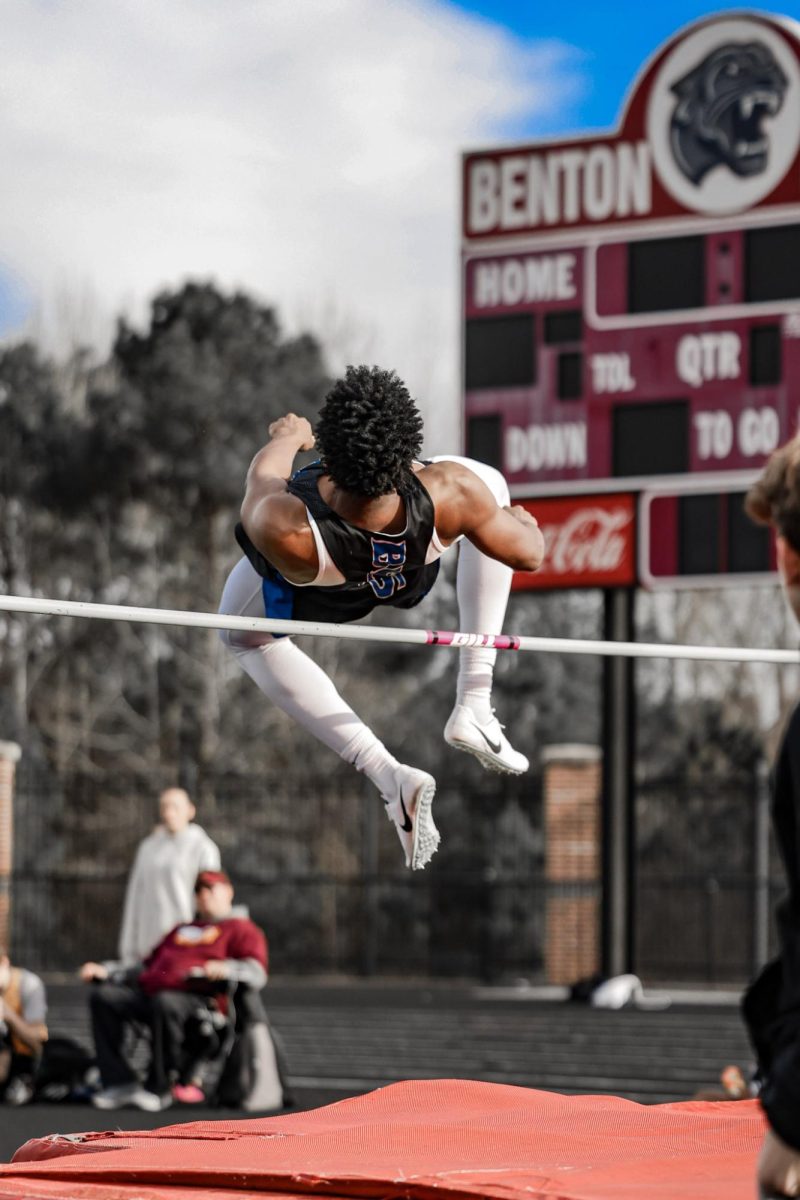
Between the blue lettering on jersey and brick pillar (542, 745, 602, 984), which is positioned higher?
the blue lettering on jersey

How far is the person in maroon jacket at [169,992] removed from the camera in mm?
8516

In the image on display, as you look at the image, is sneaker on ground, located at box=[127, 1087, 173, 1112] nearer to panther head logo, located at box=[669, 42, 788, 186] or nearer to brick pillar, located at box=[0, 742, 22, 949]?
panther head logo, located at box=[669, 42, 788, 186]

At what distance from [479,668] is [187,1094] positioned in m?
4.16

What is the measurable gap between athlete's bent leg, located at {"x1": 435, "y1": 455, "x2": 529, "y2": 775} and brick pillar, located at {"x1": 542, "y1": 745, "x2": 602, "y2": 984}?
39.6 ft

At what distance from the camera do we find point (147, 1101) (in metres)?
8.45

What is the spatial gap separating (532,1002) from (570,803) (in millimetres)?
2980

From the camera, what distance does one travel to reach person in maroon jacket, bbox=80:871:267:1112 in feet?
27.9

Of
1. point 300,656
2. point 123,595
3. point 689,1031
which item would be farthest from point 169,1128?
point 123,595

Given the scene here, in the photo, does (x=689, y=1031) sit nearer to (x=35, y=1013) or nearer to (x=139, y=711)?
(x=35, y=1013)

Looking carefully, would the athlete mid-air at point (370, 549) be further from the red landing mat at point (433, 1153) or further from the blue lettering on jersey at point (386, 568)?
the red landing mat at point (433, 1153)

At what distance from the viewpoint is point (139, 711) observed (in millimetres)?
24828

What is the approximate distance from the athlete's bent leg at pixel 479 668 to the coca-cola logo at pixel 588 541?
7869mm

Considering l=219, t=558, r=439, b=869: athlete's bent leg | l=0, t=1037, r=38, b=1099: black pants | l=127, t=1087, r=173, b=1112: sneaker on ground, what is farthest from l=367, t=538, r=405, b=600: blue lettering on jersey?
l=0, t=1037, r=38, b=1099: black pants

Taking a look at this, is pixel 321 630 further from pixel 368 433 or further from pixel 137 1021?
pixel 137 1021
